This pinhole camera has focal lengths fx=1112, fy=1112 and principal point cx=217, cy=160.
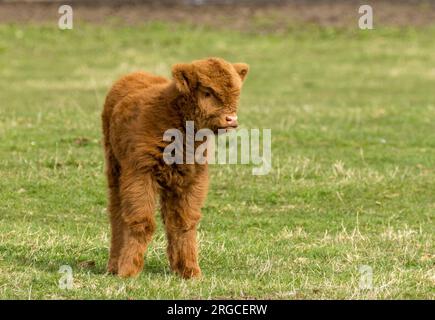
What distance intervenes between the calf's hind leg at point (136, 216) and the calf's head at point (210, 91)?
69cm

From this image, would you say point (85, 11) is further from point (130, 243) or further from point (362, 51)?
point (130, 243)

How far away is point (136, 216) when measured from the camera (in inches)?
377

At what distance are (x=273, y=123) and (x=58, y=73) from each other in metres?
10.7

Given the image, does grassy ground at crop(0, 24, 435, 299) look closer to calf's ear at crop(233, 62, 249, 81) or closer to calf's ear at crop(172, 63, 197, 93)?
calf's ear at crop(172, 63, 197, 93)

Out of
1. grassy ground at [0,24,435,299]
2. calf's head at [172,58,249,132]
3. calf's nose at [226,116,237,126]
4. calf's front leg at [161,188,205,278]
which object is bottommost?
grassy ground at [0,24,435,299]

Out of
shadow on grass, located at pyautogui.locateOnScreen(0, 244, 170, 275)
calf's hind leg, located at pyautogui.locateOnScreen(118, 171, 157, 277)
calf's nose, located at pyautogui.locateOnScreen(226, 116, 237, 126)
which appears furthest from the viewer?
shadow on grass, located at pyautogui.locateOnScreen(0, 244, 170, 275)

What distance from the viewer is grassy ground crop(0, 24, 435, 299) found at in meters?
9.57

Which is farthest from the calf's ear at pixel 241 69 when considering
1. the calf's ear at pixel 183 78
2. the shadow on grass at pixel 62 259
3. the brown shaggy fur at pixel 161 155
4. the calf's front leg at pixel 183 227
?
the shadow on grass at pixel 62 259

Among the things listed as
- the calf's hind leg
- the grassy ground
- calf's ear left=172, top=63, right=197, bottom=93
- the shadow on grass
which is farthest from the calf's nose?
the shadow on grass

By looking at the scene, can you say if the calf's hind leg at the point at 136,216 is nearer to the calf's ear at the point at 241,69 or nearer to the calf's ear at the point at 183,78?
the calf's ear at the point at 183,78

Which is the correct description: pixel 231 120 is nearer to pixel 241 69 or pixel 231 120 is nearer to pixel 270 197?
pixel 241 69

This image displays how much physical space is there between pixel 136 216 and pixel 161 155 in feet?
1.89

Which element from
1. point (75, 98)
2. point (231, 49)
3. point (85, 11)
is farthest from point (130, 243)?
point (85, 11)

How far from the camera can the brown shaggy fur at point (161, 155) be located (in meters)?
9.27
